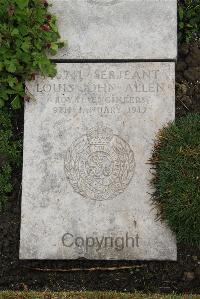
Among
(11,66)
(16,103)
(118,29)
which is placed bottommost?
(16,103)

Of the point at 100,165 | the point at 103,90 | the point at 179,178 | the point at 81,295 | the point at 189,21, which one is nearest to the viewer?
the point at 81,295

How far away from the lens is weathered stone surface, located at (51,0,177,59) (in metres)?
4.59

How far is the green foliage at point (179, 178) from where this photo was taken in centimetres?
427

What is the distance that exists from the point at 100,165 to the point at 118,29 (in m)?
1.10

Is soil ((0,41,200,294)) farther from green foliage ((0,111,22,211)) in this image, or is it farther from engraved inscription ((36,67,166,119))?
engraved inscription ((36,67,166,119))

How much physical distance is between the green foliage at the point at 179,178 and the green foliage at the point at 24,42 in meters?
1.06

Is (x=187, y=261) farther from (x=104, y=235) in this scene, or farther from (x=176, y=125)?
(x=176, y=125)

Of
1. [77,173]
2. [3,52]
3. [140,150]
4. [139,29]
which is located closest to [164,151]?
[140,150]

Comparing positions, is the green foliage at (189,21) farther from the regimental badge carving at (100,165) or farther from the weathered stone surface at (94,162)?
the regimental badge carving at (100,165)

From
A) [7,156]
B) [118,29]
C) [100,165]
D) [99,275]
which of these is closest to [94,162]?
[100,165]

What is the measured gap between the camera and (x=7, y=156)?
186 inches

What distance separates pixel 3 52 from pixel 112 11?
3.05ft

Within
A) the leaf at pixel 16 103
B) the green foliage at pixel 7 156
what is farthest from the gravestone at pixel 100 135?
the green foliage at pixel 7 156

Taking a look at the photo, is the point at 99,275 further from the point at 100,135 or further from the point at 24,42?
the point at 24,42
